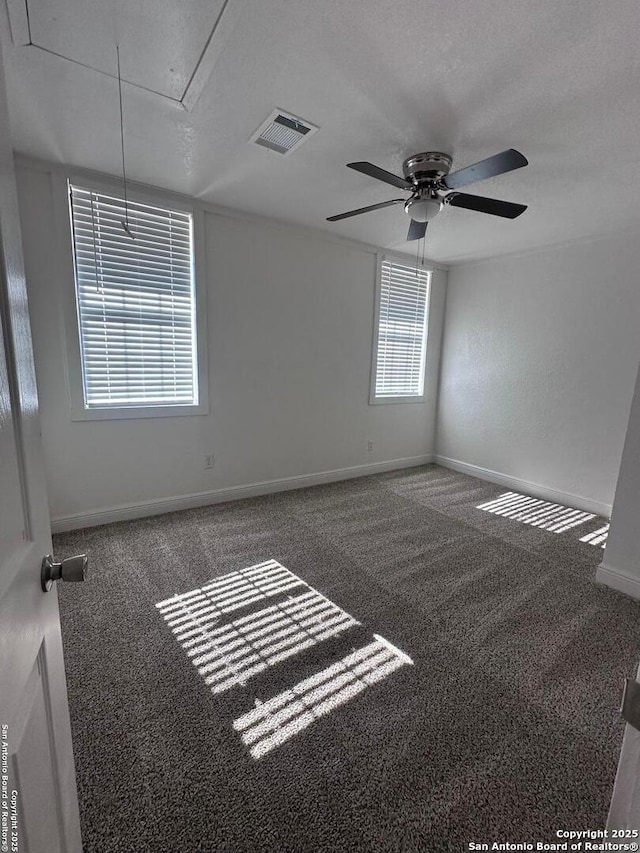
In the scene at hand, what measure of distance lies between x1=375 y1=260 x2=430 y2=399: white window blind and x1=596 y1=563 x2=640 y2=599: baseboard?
2.75 m

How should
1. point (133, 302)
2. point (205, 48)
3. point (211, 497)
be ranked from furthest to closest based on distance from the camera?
point (211, 497)
point (133, 302)
point (205, 48)

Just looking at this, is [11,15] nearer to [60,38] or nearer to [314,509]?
[60,38]

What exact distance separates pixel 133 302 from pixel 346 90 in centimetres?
207

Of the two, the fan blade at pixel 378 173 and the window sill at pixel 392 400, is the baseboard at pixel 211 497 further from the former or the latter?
the fan blade at pixel 378 173

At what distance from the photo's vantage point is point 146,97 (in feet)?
5.93

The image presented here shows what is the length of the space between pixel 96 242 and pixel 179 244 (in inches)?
23.5

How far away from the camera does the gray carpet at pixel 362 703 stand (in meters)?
1.16

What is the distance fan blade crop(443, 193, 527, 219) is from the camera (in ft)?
7.04

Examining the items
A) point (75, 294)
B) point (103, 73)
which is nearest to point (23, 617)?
point (103, 73)

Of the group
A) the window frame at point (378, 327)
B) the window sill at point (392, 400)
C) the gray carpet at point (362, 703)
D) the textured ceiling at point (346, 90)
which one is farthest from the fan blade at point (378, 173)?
the window sill at point (392, 400)

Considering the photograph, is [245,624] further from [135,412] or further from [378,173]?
[378,173]

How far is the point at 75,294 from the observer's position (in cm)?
270

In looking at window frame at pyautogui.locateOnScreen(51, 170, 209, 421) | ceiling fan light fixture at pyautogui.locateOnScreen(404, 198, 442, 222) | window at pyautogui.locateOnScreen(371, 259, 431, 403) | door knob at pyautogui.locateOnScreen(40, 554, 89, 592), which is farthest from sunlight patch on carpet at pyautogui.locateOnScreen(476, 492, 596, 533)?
door knob at pyautogui.locateOnScreen(40, 554, 89, 592)

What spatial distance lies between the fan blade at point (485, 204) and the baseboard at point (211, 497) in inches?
110
